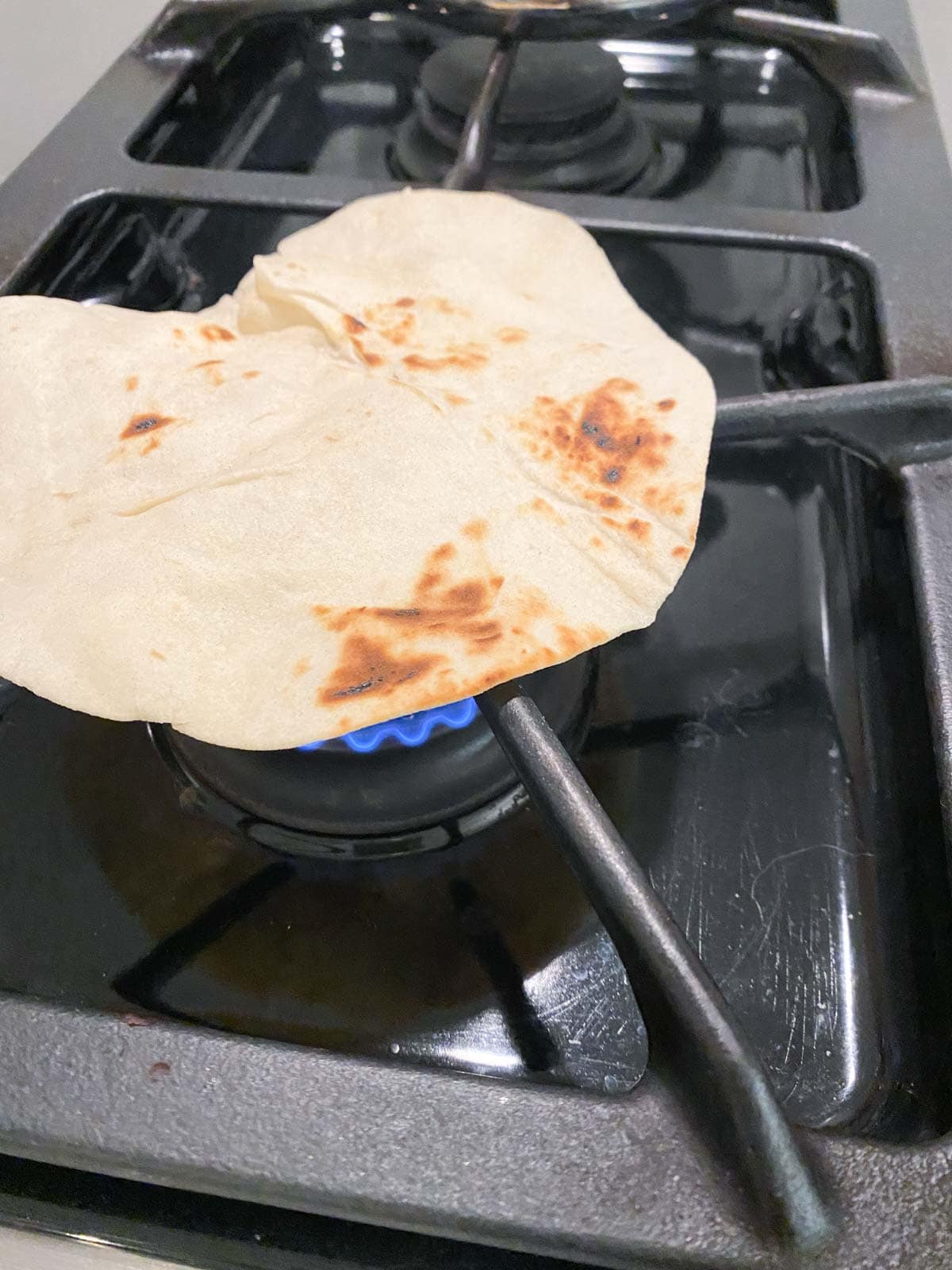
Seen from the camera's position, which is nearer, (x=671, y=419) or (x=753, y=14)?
(x=671, y=419)

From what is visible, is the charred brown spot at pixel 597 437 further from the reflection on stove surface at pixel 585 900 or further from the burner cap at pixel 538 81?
the burner cap at pixel 538 81

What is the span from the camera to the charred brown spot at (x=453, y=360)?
581mm

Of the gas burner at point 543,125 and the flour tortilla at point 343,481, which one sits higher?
the gas burner at point 543,125

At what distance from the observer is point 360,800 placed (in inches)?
19.4

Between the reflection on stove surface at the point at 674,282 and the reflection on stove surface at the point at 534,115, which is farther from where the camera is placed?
the reflection on stove surface at the point at 534,115

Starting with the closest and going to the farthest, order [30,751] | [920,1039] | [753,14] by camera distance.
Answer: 1. [920,1039]
2. [30,751]
3. [753,14]

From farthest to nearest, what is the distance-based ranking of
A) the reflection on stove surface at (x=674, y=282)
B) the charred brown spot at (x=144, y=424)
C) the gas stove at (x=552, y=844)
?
1. the reflection on stove surface at (x=674, y=282)
2. the charred brown spot at (x=144, y=424)
3. the gas stove at (x=552, y=844)

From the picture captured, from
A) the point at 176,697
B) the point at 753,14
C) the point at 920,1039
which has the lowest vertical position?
the point at 920,1039

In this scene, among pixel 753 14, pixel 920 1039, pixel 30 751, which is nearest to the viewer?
pixel 920 1039

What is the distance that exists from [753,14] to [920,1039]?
866mm

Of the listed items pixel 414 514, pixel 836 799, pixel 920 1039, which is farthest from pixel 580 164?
pixel 920 1039

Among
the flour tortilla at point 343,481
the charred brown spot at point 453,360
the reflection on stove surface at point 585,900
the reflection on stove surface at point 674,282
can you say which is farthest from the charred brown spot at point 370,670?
the reflection on stove surface at point 674,282

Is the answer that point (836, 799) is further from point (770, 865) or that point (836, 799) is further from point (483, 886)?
point (483, 886)

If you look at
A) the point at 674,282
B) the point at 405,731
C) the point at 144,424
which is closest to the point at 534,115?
the point at 674,282
